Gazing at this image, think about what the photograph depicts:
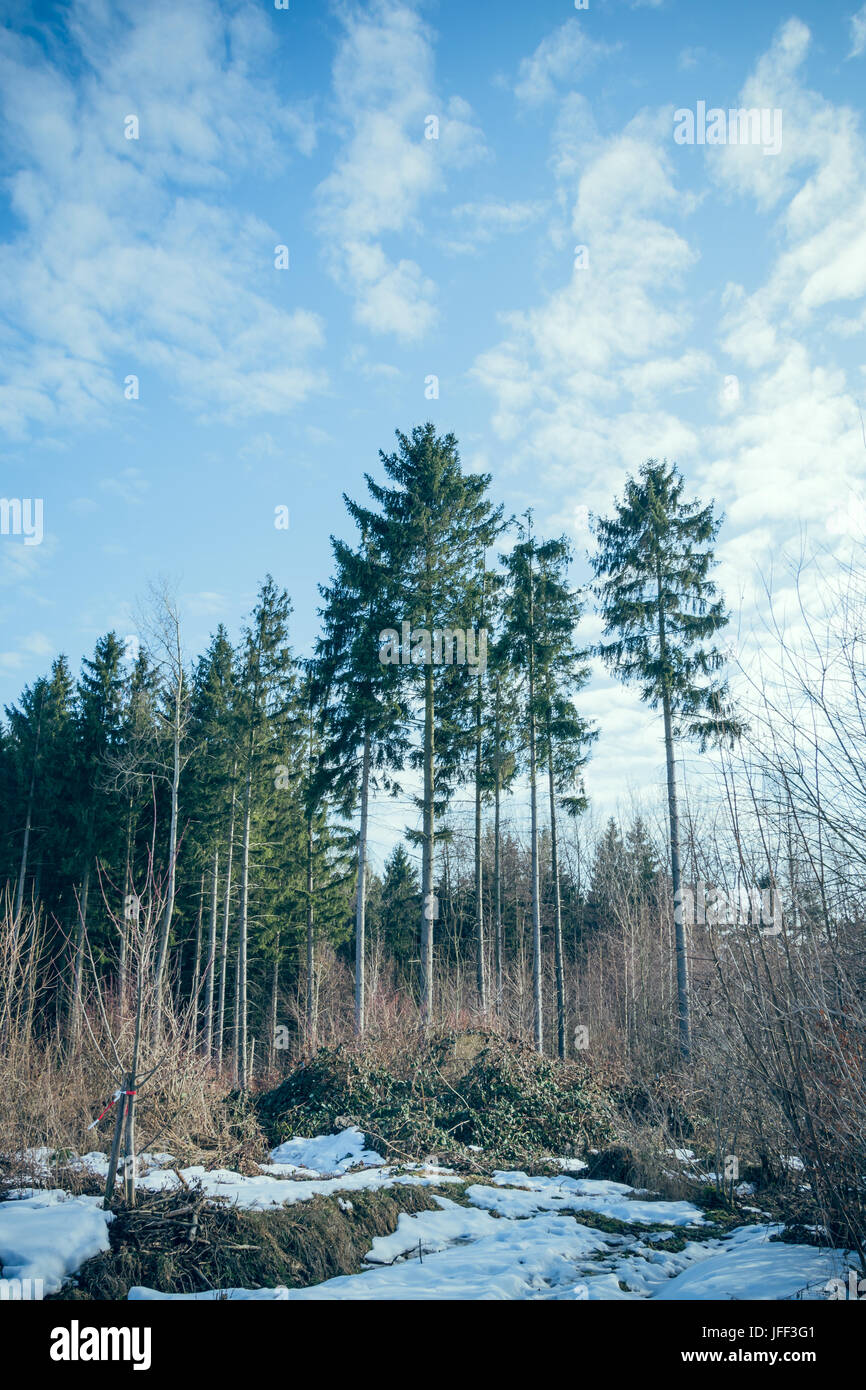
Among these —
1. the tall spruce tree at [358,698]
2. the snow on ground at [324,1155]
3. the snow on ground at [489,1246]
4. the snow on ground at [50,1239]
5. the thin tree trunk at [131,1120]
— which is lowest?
the snow on ground at [324,1155]

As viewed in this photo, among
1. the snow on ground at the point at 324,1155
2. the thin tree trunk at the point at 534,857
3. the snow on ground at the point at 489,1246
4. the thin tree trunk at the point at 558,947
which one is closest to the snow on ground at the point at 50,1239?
the snow on ground at the point at 489,1246

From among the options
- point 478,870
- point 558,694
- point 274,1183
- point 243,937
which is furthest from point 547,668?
point 274,1183

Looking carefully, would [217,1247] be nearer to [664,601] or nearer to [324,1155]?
[324,1155]

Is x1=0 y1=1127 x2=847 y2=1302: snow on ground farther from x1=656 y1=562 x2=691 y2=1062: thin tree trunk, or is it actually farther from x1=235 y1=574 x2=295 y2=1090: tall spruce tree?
x1=235 y1=574 x2=295 y2=1090: tall spruce tree

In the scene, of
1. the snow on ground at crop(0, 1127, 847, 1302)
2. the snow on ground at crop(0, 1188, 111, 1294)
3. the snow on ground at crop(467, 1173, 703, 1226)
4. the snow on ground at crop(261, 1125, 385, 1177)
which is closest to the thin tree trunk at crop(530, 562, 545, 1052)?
the snow on ground at crop(261, 1125, 385, 1177)

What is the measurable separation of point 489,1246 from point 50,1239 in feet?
11.7

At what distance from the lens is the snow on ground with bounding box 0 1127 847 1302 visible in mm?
5223

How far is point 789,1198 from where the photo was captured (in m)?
7.00

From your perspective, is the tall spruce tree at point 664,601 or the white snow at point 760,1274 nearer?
the white snow at point 760,1274

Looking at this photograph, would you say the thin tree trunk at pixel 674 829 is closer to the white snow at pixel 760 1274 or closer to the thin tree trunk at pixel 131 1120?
the white snow at pixel 760 1274

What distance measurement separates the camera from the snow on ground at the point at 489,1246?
5223 millimetres

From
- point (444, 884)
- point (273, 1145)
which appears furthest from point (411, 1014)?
point (444, 884)

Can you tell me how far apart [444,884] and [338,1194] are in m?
29.8
